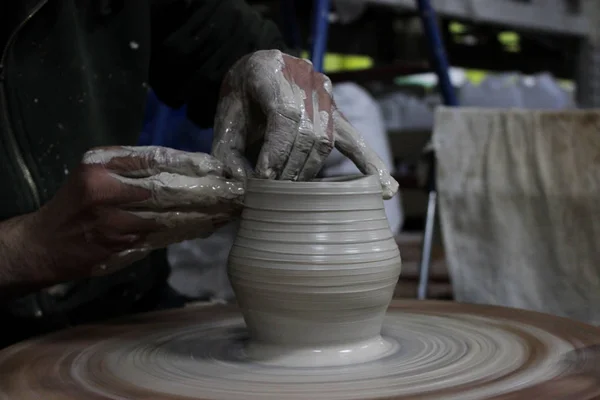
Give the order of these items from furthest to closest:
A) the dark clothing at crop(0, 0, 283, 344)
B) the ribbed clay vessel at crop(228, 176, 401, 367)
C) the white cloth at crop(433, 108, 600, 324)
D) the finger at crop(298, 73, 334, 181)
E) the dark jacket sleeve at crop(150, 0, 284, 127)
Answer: the white cloth at crop(433, 108, 600, 324)
the dark jacket sleeve at crop(150, 0, 284, 127)
the dark clothing at crop(0, 0, 283, 344)
the finger at crop(298, 73, 334, 181)
the ribbed clay vessel at crop(228, 176, 401, 367)

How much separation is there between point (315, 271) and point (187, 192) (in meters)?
0.20

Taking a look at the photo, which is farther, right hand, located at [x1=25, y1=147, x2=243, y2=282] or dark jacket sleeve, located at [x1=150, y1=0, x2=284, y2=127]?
dark jacket sleeve, located at [x1=150, y1=0, x2=284, y2=127]

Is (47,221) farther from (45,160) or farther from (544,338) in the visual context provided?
(544,338)

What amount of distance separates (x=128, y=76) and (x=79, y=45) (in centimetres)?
11

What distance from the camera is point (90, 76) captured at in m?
1.27

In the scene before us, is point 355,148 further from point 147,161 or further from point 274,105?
point 147,161

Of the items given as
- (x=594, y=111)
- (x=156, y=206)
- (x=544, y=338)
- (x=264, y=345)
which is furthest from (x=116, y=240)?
(x=594, y=111)

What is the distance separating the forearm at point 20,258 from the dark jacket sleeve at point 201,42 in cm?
57

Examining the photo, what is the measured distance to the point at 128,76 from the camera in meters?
Answer: 1.33

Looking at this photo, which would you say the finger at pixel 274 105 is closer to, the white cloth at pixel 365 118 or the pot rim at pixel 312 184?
the pot rim at pixel 312 184

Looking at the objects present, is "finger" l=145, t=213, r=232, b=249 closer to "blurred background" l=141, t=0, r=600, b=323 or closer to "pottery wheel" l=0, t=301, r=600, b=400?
"pottery wheel" l=0, t=301, r=600, b=400

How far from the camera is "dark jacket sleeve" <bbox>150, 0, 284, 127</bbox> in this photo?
4.75ft

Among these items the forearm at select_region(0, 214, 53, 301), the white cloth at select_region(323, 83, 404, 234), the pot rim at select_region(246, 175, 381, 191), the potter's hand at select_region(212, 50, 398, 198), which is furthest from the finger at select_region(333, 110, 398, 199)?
the white cloth at select_region(323, 83, 404, 234)

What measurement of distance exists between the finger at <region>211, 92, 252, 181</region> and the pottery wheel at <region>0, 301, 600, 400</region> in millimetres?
215
